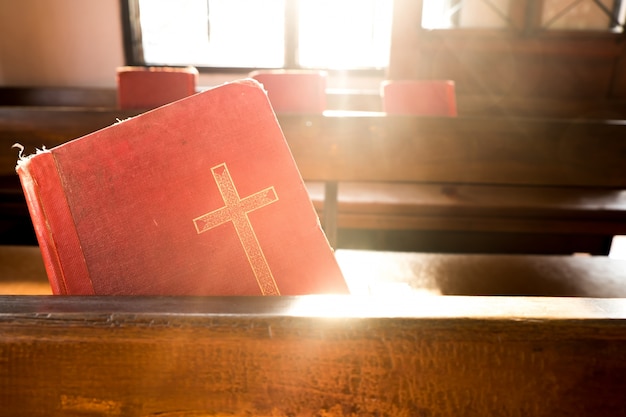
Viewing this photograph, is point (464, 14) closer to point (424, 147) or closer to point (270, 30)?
point (270, 30)

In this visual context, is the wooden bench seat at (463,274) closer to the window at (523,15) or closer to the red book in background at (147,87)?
the red book in background at (147,87)

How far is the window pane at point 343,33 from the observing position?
15.4 feet

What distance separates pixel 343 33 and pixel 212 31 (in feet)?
4.87

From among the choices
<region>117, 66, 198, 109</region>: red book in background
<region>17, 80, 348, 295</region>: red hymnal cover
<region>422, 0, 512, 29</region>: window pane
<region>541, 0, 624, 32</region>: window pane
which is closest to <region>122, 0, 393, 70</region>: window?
<region>422, 0, 512, 29</region>: window pane

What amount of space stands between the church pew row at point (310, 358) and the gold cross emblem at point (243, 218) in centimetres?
18

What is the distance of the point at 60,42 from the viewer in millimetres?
4633

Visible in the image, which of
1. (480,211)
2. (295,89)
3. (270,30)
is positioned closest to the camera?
(480,211)

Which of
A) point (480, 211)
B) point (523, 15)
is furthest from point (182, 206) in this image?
point (523, 15)

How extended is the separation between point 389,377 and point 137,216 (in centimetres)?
36

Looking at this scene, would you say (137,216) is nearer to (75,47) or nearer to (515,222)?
(515,222)

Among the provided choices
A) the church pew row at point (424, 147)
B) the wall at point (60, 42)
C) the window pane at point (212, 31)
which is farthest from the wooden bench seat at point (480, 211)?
the wall at point (60, 42)

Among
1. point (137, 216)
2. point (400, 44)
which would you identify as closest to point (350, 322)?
point (137, 216)

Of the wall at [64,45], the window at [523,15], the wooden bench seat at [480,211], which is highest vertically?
the window at [523,15]

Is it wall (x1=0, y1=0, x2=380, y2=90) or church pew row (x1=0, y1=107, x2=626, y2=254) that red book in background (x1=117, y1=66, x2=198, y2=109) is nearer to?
church pew row (x1=0, y1=107, x2=626, y2=254)
